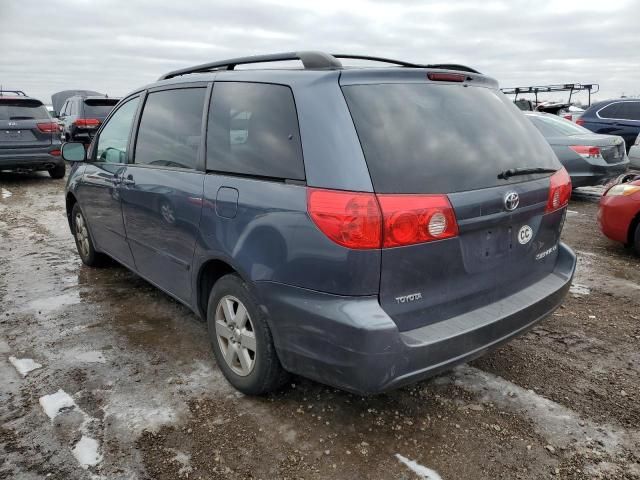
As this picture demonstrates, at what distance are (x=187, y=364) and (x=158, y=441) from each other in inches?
30.6

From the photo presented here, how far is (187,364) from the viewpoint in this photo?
326 centimetres

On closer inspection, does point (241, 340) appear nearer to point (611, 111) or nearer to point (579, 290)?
point (579, 290)

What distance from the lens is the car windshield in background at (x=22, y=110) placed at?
34.5 feet

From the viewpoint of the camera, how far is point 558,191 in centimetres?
285

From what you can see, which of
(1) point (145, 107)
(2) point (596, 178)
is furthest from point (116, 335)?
(2) point (596, 178)

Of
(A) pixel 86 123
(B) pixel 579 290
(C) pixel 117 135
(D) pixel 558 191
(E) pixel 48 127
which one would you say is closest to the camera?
(D) pixel 558 191

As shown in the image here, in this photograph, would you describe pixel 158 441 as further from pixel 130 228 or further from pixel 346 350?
pixel 130 228

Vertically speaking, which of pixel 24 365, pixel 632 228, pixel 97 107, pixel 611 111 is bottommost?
pixel 24 365

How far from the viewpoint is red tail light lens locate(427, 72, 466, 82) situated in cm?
252

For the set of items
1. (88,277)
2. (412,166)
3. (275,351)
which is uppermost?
(412,166)

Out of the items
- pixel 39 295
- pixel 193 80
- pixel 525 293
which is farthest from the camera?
pixel 39 295

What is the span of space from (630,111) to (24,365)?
13.1 m

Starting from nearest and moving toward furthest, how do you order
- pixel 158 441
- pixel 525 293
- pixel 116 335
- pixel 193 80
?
pixel 158 441
pixel 525 293
pixel 193 80
pixel 116 335

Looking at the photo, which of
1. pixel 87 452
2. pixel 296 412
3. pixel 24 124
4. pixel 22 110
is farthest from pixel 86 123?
pixel 296 412
